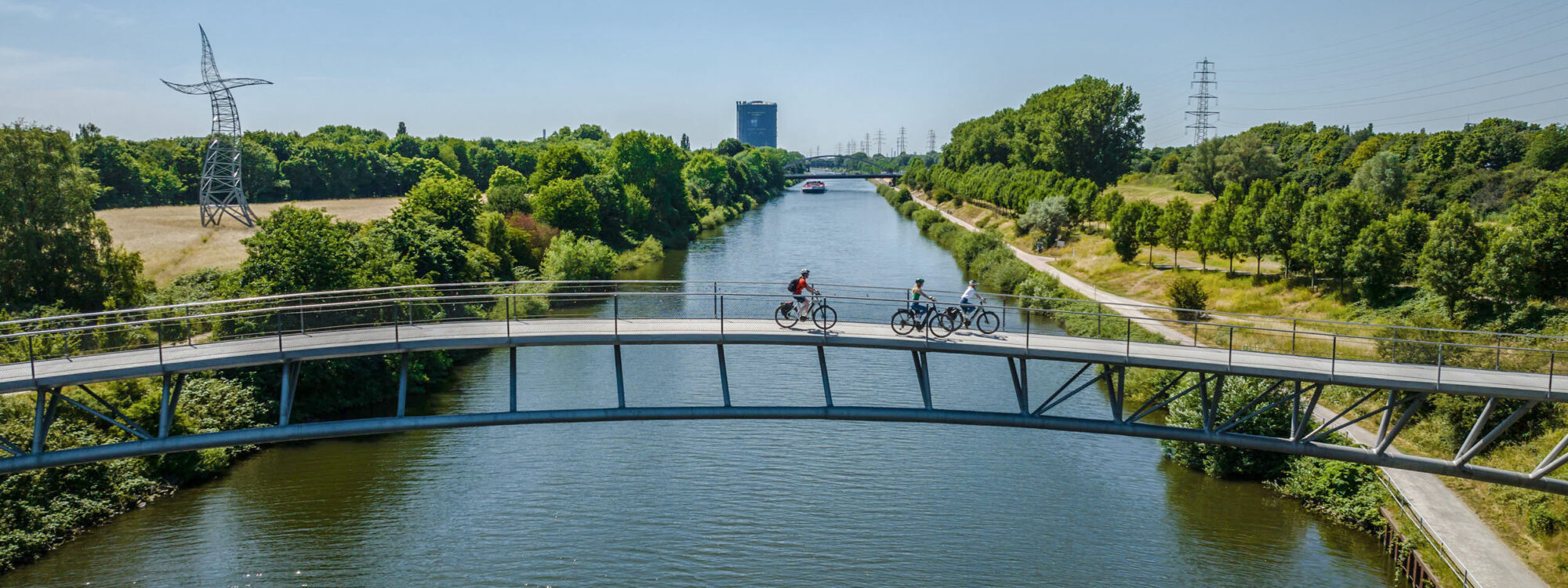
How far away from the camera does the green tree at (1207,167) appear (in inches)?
3720

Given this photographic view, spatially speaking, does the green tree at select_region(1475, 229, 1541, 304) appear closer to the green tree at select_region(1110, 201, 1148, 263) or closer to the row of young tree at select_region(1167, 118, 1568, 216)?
the row of young tree at select_region(1167, 118, 1568, 216)

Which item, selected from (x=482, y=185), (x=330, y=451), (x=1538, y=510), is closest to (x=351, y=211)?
(x=482, y=185)

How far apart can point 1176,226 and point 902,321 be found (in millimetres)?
44744

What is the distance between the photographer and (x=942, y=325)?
22297 millimetres

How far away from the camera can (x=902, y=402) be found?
35375 mm

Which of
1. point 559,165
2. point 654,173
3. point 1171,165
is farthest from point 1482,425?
point 1171,165

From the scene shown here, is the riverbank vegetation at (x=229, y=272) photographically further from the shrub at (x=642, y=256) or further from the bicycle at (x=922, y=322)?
the bicycle at (x=922, y=322)

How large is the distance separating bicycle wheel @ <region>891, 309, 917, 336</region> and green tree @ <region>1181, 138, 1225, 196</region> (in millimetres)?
80959

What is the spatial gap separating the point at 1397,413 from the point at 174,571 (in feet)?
117

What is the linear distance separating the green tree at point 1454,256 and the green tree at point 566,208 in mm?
51173

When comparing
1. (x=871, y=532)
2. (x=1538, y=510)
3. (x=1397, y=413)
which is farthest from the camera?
(x=1397, y=413)

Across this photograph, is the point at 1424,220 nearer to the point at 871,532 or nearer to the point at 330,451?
the point at 871,532

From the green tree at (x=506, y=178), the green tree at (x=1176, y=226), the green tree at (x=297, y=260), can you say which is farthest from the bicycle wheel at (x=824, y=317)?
the green tree at (x=506, y=178)

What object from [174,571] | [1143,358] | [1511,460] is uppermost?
[1143,358]
